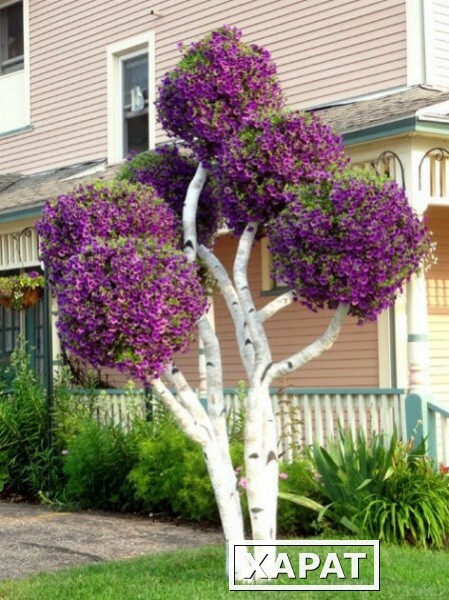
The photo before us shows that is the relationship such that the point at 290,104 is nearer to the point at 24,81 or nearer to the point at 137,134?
the point at 137,134

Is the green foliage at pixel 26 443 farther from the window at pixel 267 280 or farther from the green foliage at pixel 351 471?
the green foliage at pixel 351 471

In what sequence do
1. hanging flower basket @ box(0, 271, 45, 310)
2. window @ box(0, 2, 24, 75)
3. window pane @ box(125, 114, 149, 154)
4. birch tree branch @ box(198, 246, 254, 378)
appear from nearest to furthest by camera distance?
1. birch tree branch @ box(198, 246, 254, 378)
2. hanging flower basket @ box(0, 271, 45, 310)
3. window pane @ box(125, 114, 149, 154)
4. window @ box(0, 2, 24, 75)

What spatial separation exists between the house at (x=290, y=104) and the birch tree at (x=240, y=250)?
8.29ft

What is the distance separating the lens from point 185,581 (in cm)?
696

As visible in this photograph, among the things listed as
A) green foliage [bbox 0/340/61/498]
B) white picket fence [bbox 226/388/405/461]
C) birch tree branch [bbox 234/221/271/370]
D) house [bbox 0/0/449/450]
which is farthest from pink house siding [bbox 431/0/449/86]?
birch tree branch [bbox 234/221/271/370]

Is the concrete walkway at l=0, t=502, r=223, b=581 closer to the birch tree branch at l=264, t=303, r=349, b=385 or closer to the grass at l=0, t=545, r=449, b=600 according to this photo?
the grass at l=0, t=545, r=449, b=600

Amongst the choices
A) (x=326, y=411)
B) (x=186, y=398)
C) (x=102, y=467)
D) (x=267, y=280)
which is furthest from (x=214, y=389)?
(x=267, y=280)

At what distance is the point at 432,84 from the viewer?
11781 millimetres

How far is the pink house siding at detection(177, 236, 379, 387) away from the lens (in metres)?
12.4

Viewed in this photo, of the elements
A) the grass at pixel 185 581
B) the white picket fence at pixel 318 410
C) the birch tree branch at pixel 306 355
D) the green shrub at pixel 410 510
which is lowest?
the grass at pixel 185 581

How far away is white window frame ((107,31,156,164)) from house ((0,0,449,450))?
20 mm

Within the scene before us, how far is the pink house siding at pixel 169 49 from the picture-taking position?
12.5 meters

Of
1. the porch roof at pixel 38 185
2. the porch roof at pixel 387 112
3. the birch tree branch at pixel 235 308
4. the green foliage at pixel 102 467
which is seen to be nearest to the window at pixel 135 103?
the porch roof at pixel 38 185

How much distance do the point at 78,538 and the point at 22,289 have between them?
536 centimetres
